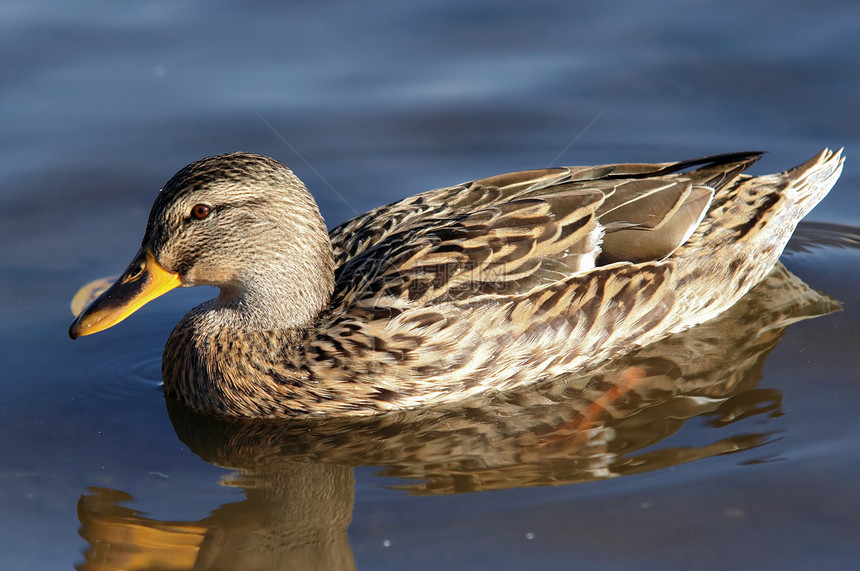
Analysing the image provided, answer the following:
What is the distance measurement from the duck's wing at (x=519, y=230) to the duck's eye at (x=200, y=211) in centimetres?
106

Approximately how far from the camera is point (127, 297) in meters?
6.84

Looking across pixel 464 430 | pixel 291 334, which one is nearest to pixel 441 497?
pixel 464 430

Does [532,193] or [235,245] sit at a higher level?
[532,193]

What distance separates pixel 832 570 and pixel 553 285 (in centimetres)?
247

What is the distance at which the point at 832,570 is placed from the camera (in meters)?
5.62

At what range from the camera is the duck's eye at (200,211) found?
6680 mm

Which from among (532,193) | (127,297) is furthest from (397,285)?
(127,297)

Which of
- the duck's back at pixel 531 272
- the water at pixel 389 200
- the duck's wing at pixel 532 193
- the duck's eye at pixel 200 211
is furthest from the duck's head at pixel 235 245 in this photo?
the water at pixel 389 200

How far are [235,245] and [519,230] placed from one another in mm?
1862

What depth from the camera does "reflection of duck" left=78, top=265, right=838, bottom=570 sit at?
6070 millimetres

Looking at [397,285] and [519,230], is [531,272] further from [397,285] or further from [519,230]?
[397,285]

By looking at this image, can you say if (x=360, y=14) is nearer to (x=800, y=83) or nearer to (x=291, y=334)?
(x=800, y=83)

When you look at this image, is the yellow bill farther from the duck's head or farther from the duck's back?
the duck's back

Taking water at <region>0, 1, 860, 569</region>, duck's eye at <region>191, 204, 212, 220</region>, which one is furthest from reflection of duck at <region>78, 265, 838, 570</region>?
duck's eye at <region>191, 204, 212, 220</region>
